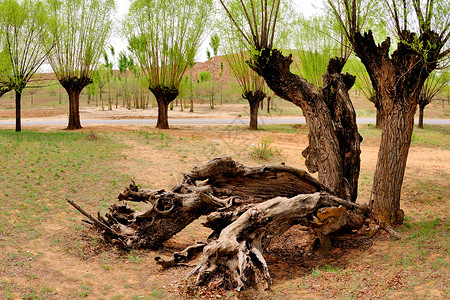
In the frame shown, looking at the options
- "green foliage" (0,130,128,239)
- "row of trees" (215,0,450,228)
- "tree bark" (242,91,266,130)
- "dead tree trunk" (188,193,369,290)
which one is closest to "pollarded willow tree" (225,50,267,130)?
"tree bark" (242,91,266,130)

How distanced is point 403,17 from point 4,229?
26.6 ft

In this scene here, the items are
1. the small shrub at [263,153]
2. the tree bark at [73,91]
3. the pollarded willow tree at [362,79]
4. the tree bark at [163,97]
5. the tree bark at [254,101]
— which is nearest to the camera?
the small shrub at [263,153]

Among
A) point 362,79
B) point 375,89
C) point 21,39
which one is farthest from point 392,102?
point 362,79

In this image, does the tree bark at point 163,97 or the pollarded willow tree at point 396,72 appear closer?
the pollarded willow tree at point 396,72

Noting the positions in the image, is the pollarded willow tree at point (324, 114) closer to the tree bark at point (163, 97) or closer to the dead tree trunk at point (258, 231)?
the dead tree trunk at point (258, 231)

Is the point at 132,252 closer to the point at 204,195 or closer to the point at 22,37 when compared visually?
the point at 204,195

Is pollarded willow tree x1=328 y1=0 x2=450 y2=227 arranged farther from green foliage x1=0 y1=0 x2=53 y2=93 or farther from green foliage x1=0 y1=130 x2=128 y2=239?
green foliage x1=0 y1=0 x2=53 y2=93

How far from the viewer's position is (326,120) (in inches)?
292

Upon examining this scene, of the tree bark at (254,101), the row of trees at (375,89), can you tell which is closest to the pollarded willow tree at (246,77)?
the tree bark at (254,101)

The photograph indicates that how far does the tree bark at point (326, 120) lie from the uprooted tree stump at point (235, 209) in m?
0.58

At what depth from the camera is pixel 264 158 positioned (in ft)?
45.7

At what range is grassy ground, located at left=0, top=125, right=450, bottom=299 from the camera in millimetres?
5035

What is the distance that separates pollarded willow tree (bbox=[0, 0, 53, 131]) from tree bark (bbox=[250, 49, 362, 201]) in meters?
13.2

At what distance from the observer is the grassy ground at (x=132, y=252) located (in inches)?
198
